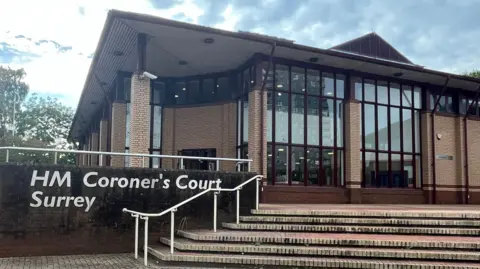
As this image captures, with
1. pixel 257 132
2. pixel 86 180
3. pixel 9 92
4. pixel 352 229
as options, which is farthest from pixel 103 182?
pixel 9 92

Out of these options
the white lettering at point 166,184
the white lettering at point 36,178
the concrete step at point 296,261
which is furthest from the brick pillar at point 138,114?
the concrete step at point 296,261

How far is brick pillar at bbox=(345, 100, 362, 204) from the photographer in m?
15.8

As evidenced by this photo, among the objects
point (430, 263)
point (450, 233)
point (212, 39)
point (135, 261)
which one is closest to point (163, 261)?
point (135, 261)

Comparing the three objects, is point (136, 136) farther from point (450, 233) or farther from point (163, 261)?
point (450, 233)

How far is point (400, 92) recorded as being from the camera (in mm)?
17688

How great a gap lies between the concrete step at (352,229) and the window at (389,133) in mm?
7647

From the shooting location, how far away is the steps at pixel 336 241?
293 inches

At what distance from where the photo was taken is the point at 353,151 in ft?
52.5

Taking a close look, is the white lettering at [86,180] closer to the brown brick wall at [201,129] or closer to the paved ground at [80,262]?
the paved ground at [80,262]

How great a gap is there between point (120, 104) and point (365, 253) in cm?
1203

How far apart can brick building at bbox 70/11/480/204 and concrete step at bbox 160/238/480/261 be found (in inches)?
176

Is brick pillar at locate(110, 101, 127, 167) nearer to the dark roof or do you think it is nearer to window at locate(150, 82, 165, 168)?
window at locate(150, 82, 165, 168)

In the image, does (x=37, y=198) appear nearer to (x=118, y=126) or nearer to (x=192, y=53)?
(x=192, y=53)

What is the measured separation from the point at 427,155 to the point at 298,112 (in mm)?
5907
